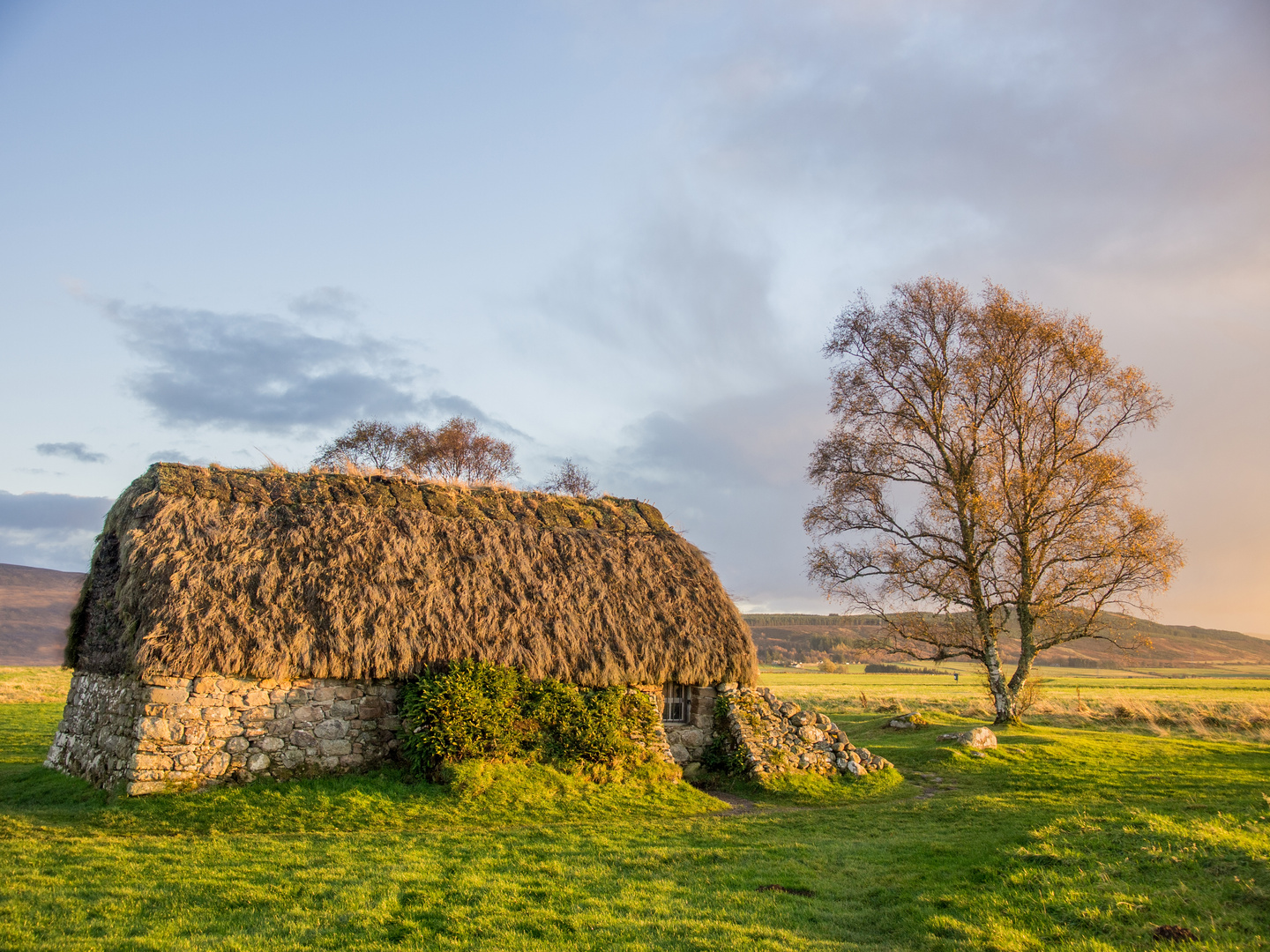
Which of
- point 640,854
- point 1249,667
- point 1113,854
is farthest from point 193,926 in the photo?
point 1249,667

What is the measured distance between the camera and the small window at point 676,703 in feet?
57.2

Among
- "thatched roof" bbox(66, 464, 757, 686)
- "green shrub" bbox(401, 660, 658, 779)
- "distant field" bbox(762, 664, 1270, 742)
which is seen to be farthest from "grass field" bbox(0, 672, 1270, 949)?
"distant field" bbox(762, 664, 1270, 742)

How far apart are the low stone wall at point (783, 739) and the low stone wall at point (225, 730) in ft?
24.3

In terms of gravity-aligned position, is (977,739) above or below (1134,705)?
below

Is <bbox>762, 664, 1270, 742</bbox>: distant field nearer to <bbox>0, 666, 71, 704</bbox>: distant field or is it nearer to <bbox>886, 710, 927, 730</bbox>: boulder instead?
<bbox>886, 710, 927, 730</bbox>: boulder

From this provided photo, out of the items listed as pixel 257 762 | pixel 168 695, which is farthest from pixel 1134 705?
pixel 168 695

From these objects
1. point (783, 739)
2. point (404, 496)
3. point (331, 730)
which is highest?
point (404, 496)

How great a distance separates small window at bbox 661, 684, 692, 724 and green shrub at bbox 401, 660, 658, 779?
138 cm

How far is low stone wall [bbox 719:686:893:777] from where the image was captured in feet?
54.1

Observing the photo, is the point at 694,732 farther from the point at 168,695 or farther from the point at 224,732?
the point at 168,695

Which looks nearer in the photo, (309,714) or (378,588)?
(309,714)

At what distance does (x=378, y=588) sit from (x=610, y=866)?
306 inches

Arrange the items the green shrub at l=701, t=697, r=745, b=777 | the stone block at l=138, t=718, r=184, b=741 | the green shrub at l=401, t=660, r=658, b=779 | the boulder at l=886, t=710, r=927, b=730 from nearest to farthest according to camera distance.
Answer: the stone block at l=138, t=718, r=184, b=741 → the green shrub at l=401, t=660, r=658, b=779 → the green shrub at l=701, t=697, r=745, b=777 → the boulder at l=886, t=710, r=927, b=730

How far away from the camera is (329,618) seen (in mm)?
14258
